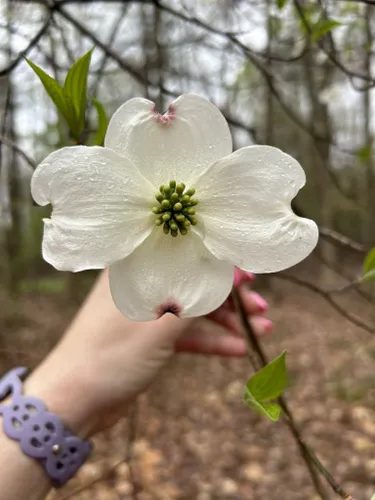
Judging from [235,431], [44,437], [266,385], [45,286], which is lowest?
[45,286]

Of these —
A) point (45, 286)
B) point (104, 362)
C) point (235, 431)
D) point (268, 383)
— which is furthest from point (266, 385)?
point (45, 286)

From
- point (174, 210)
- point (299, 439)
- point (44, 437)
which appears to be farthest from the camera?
point (44, 437)

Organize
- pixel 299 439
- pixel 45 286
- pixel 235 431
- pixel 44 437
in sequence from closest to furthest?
pixel 299 439, pixel 44 437, pixel 235 431, pixel 45 286

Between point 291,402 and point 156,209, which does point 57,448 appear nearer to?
point 156,209

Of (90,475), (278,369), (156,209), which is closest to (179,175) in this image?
(156,209)

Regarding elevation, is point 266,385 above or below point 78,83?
below

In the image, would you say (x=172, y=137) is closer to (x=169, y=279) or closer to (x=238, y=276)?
(x=169, y=279)

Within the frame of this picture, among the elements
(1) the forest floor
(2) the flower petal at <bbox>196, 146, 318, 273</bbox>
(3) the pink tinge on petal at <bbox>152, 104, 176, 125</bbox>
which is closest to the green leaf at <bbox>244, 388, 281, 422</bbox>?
(2) the flower petal at <bbox>196, 146, 318, 273</bbox>

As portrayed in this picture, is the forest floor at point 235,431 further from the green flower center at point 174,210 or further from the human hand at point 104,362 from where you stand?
the green flower center at point 174,210

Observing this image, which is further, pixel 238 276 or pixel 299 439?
pixel 238 276
